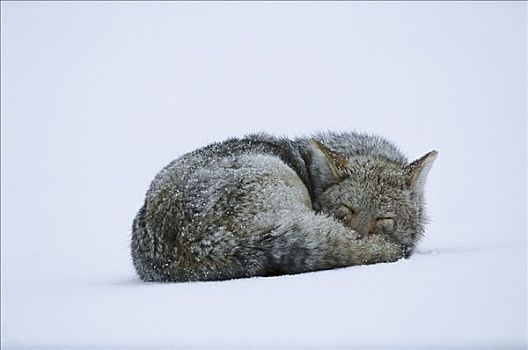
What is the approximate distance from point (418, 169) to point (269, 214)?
2.04m

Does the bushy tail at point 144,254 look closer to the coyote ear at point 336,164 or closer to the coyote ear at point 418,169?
the coyote ear at point 336,164

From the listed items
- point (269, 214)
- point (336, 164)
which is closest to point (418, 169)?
point (336, 164)

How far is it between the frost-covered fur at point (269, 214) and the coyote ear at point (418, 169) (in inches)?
0.4

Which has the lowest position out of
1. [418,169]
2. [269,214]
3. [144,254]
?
[144,254]

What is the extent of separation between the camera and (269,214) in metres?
5.48

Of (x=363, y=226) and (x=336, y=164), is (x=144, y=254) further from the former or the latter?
(x=336, y=164)

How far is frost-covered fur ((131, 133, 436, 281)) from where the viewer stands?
534 cm

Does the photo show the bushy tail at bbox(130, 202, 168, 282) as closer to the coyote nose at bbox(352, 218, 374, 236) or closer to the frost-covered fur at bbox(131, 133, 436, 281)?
the frost-covered fur at bbox(131, 133, 436, 281)

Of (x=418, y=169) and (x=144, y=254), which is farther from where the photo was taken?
(x=418, y=169)

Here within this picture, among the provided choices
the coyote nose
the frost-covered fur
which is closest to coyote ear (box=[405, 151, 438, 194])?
the frost-covered fur

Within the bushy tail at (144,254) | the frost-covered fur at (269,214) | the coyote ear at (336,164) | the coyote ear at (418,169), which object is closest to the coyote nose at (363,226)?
the frost-covered fur at (269,214)

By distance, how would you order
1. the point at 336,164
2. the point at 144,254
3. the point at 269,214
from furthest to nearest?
the point at 336,164 < the point at 144,254 < the point at 269,214

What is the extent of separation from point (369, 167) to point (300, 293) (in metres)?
2.87

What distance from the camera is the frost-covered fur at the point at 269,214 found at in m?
5.34
